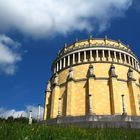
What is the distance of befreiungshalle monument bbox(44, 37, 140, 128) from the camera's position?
3544 cm

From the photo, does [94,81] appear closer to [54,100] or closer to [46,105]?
[54,100]

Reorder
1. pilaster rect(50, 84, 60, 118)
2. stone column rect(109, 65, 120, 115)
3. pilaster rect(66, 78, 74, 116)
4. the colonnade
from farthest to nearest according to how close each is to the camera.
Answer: the colonnade < pilaster rect(50, 84, 60, 118) < pilaster rect(66, 78, 74, 116) < stone column rect(109, 65, 120, 115)

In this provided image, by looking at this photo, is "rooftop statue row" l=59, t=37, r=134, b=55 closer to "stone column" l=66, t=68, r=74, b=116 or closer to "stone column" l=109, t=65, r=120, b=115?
"stone column" l=109, t=65, r=120, b=115

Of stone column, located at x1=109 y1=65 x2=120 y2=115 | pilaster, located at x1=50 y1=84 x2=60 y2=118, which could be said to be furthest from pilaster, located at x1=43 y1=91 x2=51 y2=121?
stone column, located at x1=109 y1=65 x2=120 y2=115

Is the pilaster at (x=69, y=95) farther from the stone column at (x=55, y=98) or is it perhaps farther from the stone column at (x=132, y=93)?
the stone column at (x=132, y=93)

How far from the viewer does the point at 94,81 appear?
37.0m

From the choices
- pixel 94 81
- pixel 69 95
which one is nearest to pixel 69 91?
pixel 69 95

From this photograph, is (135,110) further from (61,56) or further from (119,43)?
(61,56)

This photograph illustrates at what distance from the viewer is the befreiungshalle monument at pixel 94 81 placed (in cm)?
3544

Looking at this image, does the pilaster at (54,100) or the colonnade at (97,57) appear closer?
the pilaster at (54,100)

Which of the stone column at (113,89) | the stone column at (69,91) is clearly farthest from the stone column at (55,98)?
the stone column at (113,89)

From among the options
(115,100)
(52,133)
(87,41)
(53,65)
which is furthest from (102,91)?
(52,133)

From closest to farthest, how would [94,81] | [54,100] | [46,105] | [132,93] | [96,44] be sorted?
[132,93] < [94,81] < [54,100] < [96,44] < [46,105]

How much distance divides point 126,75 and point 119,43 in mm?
6830
